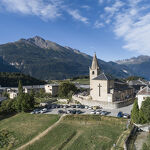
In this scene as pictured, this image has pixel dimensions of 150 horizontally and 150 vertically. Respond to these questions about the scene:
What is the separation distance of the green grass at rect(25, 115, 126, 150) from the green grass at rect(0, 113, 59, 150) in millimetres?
3351

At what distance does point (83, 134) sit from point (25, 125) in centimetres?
1632

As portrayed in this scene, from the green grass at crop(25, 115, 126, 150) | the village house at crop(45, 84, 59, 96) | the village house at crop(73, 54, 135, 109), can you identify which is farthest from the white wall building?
the village house at crop(45, 84, 59, 96)

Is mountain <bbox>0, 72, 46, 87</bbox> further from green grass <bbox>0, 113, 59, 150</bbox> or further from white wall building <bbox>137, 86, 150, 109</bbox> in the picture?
white wall building <bbox>137, 86, 150, 109</bbox>

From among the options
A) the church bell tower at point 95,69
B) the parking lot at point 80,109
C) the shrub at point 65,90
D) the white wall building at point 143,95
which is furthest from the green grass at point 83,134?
the shrub at point 65,90

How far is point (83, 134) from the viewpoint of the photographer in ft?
126

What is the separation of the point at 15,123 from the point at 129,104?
36.3 meters

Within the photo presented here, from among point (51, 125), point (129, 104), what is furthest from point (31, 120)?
point (129, 104)

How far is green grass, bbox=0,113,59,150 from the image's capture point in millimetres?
40044

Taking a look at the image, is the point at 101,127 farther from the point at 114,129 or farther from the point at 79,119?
the point at 79,119

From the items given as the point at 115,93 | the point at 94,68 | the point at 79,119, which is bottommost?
the point at 79,119

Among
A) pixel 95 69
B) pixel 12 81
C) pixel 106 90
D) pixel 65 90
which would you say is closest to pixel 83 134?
pixel 106 90

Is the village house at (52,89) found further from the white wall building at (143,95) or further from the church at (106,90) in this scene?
the white wall building at (143,95)

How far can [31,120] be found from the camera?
48531 mm

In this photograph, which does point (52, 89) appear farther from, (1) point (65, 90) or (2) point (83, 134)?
(2) point (83, 134)
